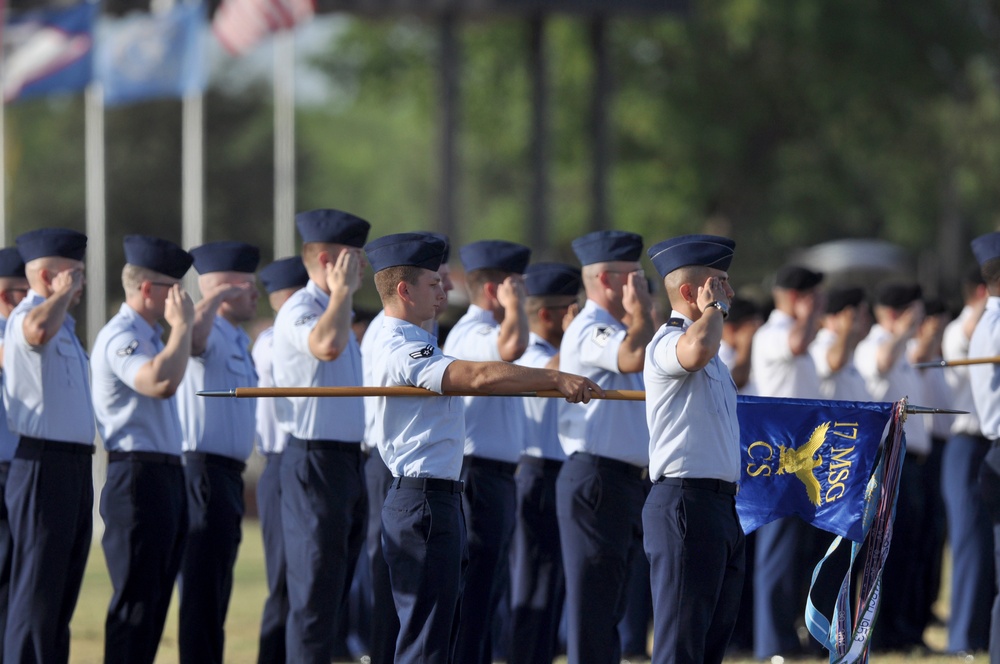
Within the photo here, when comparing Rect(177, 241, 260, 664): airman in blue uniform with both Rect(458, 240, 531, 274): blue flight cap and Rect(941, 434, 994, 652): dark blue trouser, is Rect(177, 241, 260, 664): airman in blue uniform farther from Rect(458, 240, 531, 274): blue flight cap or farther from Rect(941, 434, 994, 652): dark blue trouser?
Rect(941, 434, 994, 652): dark blue trouser

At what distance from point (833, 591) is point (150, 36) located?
38.8 feet

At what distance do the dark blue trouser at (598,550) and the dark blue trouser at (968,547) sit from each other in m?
3.23

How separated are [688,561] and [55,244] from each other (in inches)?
139

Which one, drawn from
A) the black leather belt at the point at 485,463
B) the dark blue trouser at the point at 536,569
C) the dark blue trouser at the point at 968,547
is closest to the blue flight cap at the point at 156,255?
the black leather belt at the point at 485,463

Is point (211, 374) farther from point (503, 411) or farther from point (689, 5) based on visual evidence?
point (689, 5)

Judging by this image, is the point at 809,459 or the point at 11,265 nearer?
the point at 809,459

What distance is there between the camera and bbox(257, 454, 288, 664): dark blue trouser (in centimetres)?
Answer: 809

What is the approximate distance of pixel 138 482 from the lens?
7676mm

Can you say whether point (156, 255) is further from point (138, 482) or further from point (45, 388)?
point (138, 482)

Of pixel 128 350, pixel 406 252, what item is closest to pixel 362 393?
pixel 406 252

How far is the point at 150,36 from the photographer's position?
59.8ft

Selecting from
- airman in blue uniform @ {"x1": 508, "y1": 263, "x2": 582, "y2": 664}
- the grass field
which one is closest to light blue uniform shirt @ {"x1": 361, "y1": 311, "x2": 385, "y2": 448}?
airman in blue uniform @ {"x1": 508, "y1": 263, "x2": 582, "y2": 664}

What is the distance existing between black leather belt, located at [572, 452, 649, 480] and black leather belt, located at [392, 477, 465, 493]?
1.28m

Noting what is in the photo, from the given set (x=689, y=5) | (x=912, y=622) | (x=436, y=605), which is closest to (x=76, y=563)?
(x=436, y=605)
